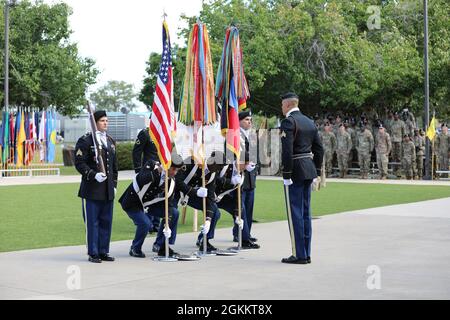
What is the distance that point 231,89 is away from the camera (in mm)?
11508

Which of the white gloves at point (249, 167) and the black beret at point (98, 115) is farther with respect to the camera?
the white gloves at point (249, 167)

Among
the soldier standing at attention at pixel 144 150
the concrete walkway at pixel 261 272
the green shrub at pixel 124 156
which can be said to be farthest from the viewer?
the green shrub at pixel 124 156

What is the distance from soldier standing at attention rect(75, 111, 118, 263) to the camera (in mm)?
10180

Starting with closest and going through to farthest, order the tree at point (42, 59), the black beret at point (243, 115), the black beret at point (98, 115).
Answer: the black beret at point (98, 115)
the black beret at point (243, 115)
the tree at point (42, 59)

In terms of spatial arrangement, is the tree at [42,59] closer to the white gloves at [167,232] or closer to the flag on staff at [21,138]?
the flag on staff at [21,138]

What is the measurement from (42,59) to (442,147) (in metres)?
19.5

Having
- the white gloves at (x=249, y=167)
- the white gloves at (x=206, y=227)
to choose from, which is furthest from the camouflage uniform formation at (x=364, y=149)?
the white gloves at (x=206, y=227)

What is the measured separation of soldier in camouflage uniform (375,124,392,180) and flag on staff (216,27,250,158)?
18666 mm

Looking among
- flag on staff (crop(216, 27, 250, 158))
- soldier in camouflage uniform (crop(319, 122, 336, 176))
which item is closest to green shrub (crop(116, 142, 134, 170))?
soldier in camouflage uniform (crop(319, 122, 336, 176))

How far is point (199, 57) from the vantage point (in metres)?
11.2

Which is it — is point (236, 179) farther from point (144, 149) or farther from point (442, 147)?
point (442, 147)

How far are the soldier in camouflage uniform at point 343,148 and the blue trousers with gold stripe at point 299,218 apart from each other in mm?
20964

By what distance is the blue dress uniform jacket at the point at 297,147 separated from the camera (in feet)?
32.6

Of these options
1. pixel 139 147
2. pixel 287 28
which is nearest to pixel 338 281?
pixel 139 147
